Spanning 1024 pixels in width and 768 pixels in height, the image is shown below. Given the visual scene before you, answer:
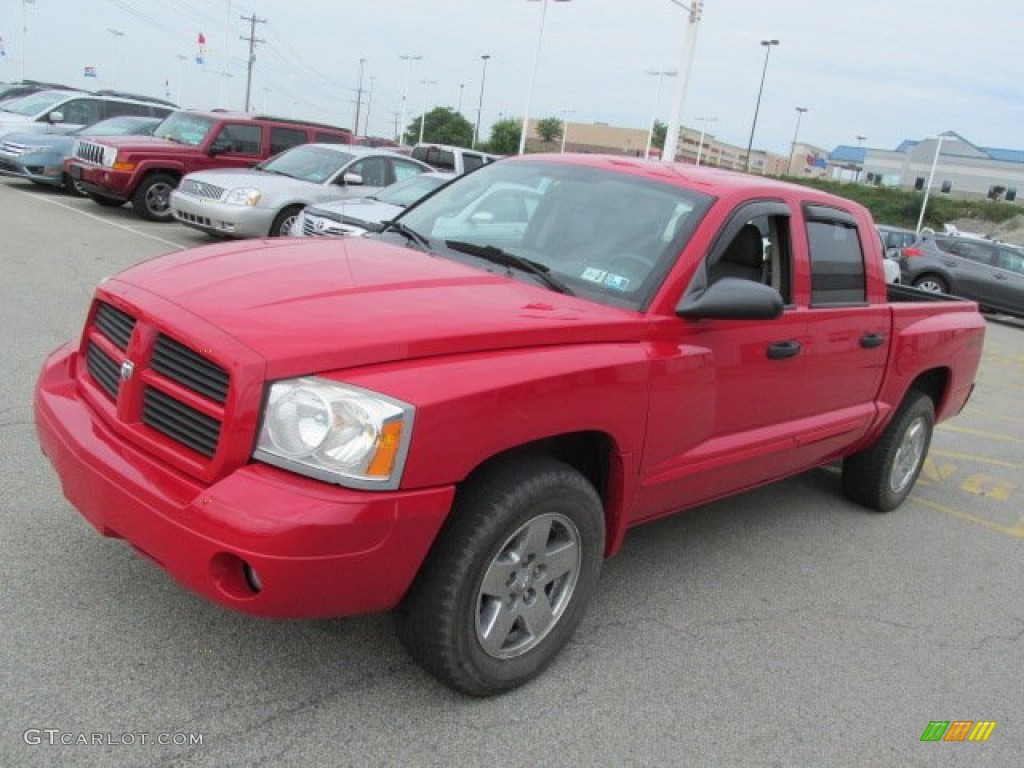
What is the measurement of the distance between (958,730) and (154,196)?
1359cm

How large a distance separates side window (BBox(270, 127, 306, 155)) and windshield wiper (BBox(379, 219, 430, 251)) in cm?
1135

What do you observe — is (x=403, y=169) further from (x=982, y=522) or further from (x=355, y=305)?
(x=355, y=305)

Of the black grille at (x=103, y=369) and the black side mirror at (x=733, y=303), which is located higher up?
the black side mirror at (x=733, y=303)

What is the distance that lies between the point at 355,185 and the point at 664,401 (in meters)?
9.70

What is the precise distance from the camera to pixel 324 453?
2.41 m

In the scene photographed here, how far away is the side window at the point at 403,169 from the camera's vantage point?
13008 mm

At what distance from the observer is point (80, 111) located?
1764 centimetres

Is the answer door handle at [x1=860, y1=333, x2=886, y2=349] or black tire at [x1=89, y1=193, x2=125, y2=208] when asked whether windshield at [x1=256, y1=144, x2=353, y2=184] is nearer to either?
black tire at [x1=89, y1=193, x2=125, y2=208]

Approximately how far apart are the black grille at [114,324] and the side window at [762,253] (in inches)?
86.4

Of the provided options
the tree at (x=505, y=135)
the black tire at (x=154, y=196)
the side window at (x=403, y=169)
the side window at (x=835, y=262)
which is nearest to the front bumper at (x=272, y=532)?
the side window at (x=835, y=262)

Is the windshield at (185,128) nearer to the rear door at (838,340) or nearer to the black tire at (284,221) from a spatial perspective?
the black tire at (284,221)

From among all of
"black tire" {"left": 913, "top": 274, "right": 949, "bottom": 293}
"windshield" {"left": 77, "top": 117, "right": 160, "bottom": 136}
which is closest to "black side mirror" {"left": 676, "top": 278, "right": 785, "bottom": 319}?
"windshield" {"left": 77, "top": 117, "right": 160, "bottom": 136}

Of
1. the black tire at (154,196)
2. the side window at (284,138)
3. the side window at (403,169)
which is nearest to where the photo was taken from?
the side window at (403,169)

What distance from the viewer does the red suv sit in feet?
43.8
